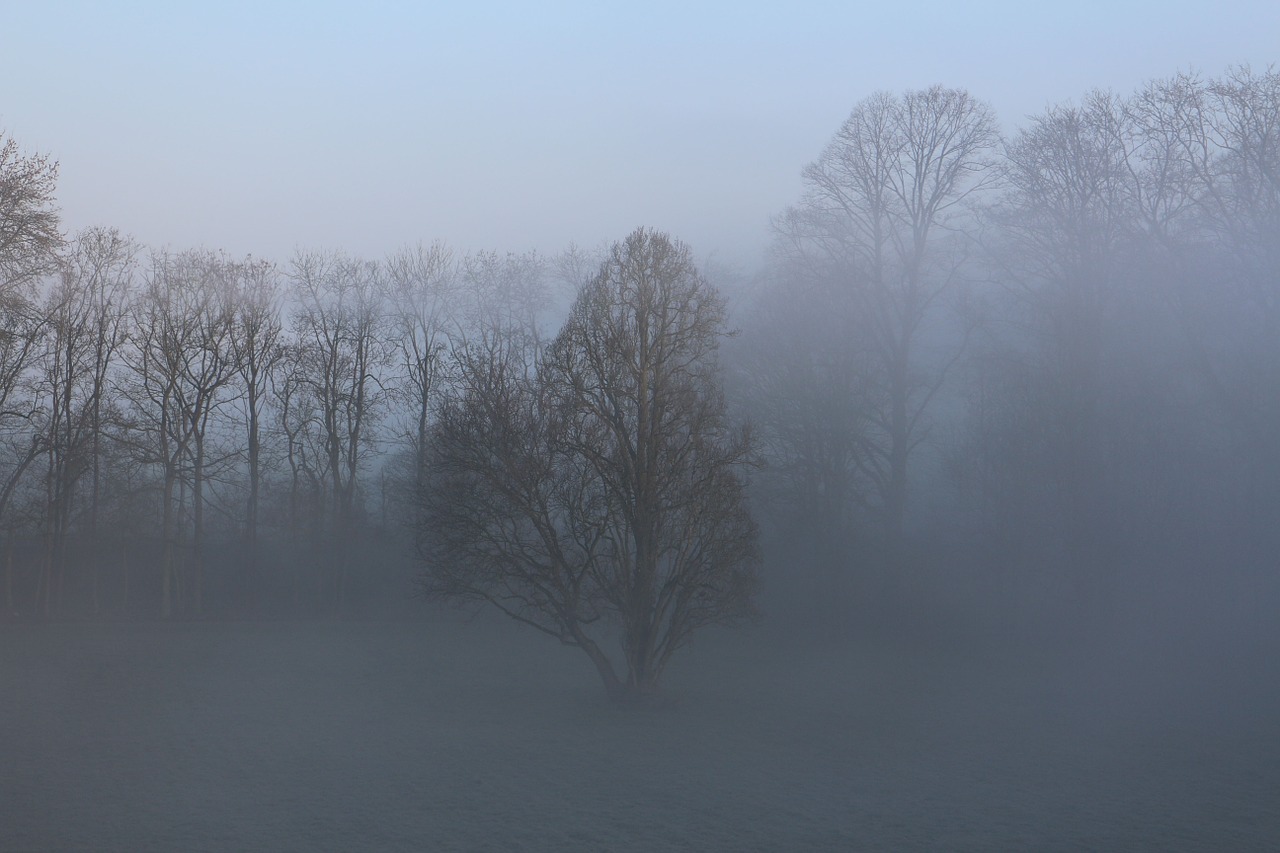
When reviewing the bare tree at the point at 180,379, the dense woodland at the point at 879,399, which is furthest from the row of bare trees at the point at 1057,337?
the bare tree at the point at 180,379

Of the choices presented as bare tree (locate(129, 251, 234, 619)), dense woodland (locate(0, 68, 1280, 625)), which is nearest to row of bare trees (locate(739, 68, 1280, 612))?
dense woodland (locate(0, 68, 1280, 625))

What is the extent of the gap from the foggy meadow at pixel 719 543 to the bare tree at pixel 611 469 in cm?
8

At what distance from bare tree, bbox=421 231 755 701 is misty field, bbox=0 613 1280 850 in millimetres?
2525

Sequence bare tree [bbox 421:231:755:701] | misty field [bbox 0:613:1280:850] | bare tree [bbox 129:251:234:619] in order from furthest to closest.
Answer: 1. bare tree [bbox 129:251:234:619]
2. bare tree [bbox 421:231:755:701]
3. misty field [bbox 0:613:1280:850]

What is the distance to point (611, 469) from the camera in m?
17.9

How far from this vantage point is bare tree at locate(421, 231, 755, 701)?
1770cm

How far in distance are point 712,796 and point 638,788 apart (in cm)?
99

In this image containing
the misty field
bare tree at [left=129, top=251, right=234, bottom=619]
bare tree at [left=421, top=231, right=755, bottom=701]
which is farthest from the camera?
bare tree at [left=129, top=251, right=234, bottom=619]

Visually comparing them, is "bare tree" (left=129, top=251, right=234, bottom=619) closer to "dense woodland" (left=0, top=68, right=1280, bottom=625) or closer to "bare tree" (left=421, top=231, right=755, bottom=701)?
"dense woodland" (left=0, top=68, right=1280, bottom=625)

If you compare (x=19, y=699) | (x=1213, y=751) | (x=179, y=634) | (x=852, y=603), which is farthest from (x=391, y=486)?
(x=1213, y=751)

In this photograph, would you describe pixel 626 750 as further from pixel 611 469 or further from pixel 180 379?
pixel 180 379

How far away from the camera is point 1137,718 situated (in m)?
17.7

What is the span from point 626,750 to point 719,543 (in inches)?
182

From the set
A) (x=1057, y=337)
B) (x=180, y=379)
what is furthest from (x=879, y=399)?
(x=180, y=379)
